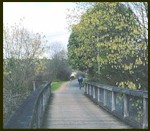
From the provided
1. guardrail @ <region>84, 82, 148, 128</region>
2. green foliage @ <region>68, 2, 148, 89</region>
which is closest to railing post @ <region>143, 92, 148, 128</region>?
guardrail @ <region>84, 82, 148, 128</region>

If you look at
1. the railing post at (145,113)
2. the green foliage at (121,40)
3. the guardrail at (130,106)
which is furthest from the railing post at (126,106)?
the green foliage at (121,40)

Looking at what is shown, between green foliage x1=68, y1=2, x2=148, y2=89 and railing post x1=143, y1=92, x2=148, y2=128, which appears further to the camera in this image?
green foliage x1=68, y1=2, x2=148, y2=89

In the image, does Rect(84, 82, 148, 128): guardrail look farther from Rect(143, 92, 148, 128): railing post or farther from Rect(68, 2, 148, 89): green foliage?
Rect(68, 2, 148, 89): green foliage

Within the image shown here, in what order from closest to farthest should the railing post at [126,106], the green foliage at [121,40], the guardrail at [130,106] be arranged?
the guardrail at [130,106], the railing post at [126,106], the green foliage at [121,40]

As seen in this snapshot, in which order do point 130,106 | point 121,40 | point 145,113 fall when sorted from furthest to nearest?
point 121,40, point 130,106, point 145,113

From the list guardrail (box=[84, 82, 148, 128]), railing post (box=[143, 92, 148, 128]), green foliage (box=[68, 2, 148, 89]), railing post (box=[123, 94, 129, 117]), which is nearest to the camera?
railing post (box=[143, 92, 148, 128])

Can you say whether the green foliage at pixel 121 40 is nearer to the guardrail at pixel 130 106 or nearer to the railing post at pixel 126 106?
the guardrail at pixel 130 106

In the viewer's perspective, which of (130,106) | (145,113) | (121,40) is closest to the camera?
(145,113)

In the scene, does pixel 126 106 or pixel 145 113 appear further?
pixel 126 106

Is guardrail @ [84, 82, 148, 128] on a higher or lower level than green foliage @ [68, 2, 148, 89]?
lower

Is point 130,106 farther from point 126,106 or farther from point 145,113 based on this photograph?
point 145,113

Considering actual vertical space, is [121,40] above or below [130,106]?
above

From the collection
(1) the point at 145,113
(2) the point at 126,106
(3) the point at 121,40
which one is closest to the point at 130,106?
(2) the point at 126,106

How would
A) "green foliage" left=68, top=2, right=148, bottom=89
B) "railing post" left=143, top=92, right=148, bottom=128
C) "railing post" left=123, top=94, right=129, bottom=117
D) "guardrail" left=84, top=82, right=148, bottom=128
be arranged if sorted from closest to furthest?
"railing post" left=143, top=92, right=148, bottom=128 < "guardrail" left=84, top=82, right=148, bottom=128 < "railing post" left=123, top=94, right=129, bottom=117 < "green foliage" left=68, top=2, right=148, bottom=89
